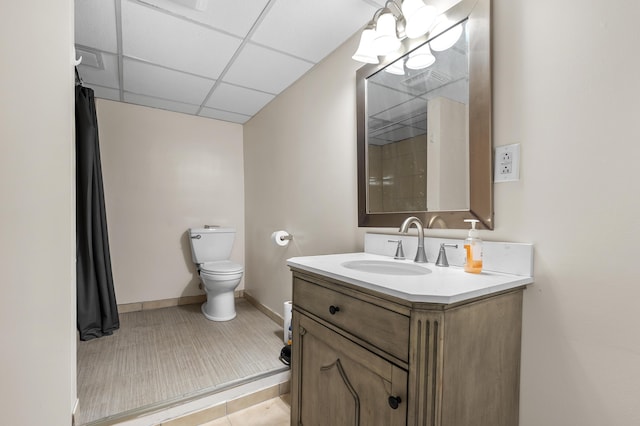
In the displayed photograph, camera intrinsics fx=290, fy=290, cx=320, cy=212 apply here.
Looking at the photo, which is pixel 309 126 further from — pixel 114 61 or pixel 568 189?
pixel 568 189

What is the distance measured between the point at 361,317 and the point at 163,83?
2.33 metres

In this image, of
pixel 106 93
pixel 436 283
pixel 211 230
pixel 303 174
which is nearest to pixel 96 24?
pixel 106 93

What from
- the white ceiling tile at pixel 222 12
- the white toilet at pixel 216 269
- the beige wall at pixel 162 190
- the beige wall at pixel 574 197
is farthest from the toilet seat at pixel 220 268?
the beige wall at pixel 574 197

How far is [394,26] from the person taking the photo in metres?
1.27

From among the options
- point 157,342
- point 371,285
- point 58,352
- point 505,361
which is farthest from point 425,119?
point 157,342

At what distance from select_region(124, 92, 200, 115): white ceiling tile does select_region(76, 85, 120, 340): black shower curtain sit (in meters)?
0.46

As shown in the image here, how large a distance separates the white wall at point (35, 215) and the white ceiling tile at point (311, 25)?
880 mm

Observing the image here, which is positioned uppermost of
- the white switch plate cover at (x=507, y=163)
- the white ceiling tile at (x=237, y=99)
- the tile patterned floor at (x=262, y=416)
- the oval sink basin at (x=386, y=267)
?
the white ceiling tile at (x=237, y=99)

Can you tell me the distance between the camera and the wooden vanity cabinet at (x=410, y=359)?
703 millimetres

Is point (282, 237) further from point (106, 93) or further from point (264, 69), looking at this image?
point (106, 93)

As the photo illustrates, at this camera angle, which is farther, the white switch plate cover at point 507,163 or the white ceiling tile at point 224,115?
the white ceiling tile at point 224,115

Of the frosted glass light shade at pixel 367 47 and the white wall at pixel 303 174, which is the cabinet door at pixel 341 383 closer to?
the white wall at pixel 303 174

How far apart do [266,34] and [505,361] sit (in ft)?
6.07

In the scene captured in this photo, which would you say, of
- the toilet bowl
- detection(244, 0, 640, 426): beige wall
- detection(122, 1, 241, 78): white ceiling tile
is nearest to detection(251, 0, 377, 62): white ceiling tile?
detection(122, 1, 241, 78): white ceiling tile
